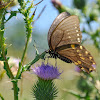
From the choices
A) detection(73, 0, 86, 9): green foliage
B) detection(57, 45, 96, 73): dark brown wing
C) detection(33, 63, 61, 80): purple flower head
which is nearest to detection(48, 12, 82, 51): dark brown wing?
detection(57, 45, 96, 73): dark brown wing

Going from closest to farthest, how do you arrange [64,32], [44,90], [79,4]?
[44,90] < [64,32] < [79,4]

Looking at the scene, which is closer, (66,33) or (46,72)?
(46,72)

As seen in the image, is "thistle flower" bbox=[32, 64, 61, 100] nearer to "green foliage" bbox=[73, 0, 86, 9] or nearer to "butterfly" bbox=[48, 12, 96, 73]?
"butterfly" bbox=[48, 12, 96, 73]

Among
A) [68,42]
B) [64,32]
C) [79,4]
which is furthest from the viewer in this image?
[79,4]

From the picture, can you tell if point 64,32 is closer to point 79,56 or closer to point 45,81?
point 79,56

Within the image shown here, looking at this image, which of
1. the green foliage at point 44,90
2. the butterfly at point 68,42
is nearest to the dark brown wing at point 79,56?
the butterfly at point 68,42

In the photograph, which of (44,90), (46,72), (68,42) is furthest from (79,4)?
(44,90)

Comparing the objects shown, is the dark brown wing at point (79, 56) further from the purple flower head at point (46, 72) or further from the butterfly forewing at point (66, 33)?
the purple flower head at point (46, 72)

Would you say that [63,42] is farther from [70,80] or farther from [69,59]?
[70,80]

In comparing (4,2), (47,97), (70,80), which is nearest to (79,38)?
(47,97)
